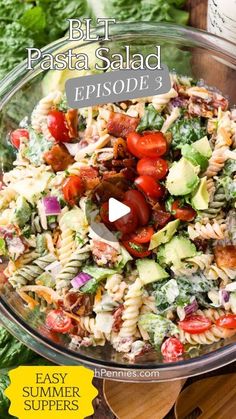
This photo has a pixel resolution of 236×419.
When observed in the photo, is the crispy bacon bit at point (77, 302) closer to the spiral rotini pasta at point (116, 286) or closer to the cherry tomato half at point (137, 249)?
the spiral rotini pasta at point (116, 286)

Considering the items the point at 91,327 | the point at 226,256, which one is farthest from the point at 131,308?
the point at 226,256

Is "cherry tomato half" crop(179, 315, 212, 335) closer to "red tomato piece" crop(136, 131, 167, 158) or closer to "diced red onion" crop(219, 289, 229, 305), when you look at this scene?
"diced red onion" crop(219, 289, 229, 305)

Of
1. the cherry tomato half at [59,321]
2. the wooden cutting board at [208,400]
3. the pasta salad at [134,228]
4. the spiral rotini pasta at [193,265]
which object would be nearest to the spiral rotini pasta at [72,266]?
the pasta salad at [134,228]

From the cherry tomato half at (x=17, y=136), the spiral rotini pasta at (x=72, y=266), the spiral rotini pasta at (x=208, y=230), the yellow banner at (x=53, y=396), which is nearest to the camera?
the spiral rotini pasta at (x=208, y=230)

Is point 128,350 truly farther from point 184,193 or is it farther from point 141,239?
point 184,193

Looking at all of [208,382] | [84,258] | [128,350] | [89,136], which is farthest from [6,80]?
[208,382]
